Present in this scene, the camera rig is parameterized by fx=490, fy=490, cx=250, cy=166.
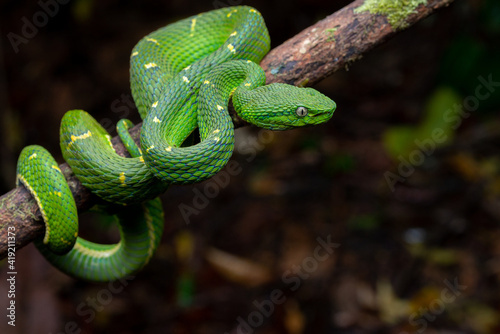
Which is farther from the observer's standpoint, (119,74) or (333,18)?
(119,74)

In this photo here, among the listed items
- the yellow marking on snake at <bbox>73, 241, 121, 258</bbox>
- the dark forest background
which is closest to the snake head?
the yellow marking on snake at <bbox>73, 241, 121, 258</bbox>

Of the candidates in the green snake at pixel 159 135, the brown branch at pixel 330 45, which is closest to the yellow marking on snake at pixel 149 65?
the green snake at pixel 159 135

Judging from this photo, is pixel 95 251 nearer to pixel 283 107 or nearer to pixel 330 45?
pixel 283 107

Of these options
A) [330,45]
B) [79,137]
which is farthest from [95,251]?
[330,45]

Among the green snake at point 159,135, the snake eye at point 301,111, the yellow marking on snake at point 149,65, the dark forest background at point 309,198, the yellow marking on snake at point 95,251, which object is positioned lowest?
the dark forest background at point 309,198

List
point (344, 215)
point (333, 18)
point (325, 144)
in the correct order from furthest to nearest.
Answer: point (325, 144) < point (344, 215) < point (333, 18)

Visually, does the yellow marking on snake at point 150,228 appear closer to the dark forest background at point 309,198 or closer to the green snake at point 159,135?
the green snake at point 159,135

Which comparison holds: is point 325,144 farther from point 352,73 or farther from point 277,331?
point 277,331

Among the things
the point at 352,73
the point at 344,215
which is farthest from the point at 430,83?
the point at 344,215
